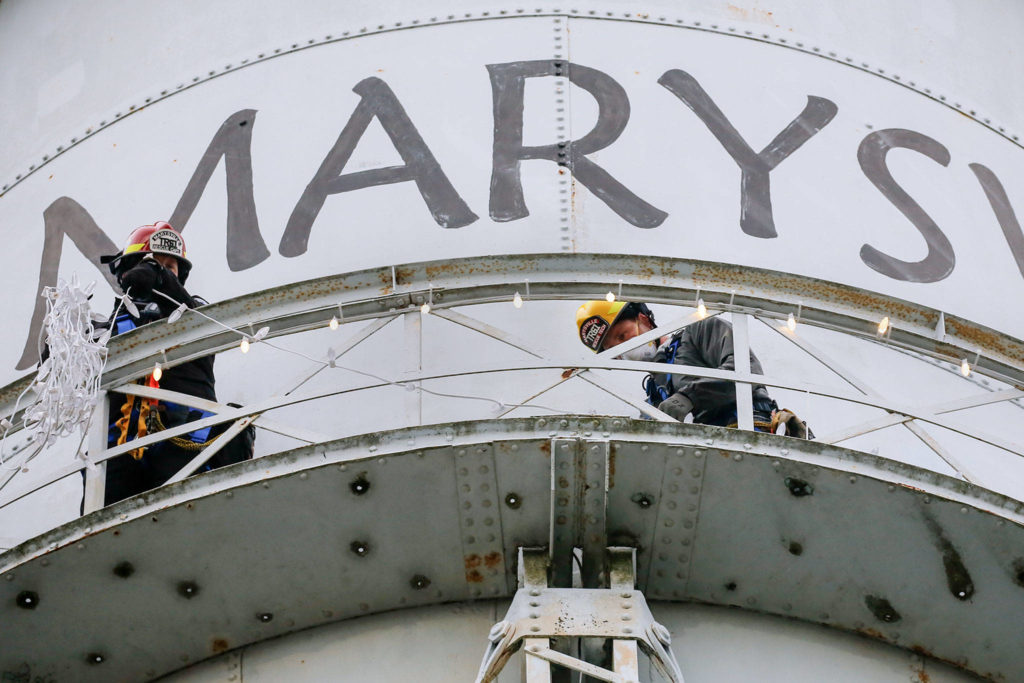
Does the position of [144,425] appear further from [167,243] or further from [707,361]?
[707,361]

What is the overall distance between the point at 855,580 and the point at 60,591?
12.1 feet

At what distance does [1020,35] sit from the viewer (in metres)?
12.7

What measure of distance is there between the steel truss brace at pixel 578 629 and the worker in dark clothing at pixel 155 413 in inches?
92.8

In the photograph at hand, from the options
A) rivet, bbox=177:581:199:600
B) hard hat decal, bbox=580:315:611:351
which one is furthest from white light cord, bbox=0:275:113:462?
hard hat decal, bbox=580:315:611:351

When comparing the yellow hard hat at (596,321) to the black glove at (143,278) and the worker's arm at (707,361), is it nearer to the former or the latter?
the worker's arm at (707,361)

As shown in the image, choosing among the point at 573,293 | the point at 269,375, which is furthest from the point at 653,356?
the point at 269,375

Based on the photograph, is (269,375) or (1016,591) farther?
(269,375)

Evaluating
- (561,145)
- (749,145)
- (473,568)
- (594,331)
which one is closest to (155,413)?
(473,568)

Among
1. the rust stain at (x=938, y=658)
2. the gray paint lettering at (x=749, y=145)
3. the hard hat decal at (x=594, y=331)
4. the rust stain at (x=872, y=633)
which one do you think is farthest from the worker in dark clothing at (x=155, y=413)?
the rust stain at (x=938, y=658)

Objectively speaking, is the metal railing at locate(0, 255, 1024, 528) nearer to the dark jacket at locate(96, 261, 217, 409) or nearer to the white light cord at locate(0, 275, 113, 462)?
the white light cord at locate(0, 275, 113, 462)

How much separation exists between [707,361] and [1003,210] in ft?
11.6

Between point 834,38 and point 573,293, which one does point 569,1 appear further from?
point 573,293

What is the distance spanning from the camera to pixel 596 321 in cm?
919

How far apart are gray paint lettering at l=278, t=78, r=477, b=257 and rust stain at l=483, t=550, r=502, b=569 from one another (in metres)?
3.13
